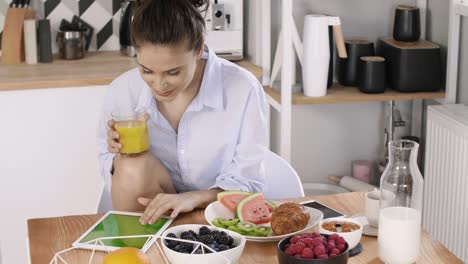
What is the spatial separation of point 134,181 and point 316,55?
1.32 metres

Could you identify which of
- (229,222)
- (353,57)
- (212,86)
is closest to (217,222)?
(229,222)

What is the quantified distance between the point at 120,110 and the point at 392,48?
143cm

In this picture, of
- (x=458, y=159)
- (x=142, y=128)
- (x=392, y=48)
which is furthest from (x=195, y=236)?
(x=392, y=48)

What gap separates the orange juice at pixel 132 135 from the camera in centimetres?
A: 223

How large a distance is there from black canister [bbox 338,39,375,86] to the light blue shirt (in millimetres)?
1069

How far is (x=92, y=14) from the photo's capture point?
13.0 feet

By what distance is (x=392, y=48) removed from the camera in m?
3.53

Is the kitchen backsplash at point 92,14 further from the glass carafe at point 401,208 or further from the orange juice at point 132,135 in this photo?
the glass carafe at point 401,208

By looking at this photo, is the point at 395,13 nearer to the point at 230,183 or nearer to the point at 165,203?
the point at 230,183

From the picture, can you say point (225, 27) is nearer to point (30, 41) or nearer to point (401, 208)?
point (30, 41)

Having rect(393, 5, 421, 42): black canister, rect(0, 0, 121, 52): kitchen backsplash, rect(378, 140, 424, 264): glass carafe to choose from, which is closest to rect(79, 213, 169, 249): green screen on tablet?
rect(378, 140, 424, 264): glass carafe

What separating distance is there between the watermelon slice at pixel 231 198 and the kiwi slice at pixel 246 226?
0.37 ft

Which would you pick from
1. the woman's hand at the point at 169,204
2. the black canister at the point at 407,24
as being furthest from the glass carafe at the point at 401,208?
the black canister at the point at 407,24

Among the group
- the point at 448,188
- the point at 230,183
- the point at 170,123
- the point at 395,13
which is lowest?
the point at 448,188
